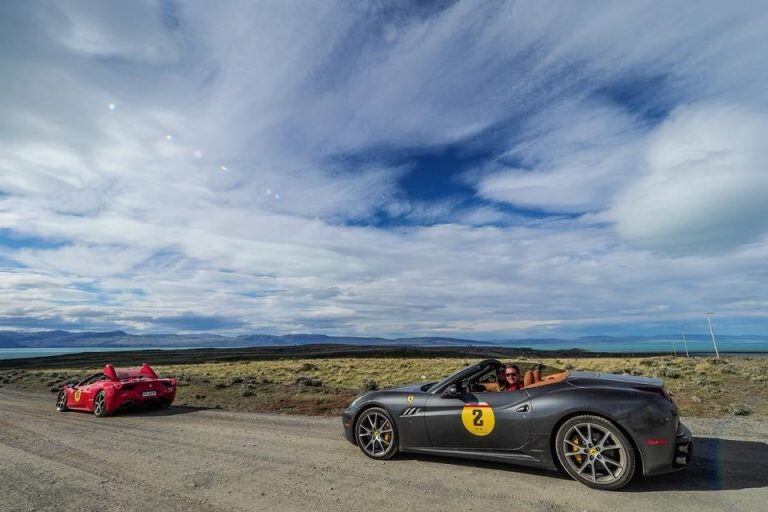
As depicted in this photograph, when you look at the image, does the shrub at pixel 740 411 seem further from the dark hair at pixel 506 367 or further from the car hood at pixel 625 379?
the dark hair at pixel 506 367

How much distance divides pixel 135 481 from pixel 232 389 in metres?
12.3

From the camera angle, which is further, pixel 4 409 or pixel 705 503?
pixel 4 409

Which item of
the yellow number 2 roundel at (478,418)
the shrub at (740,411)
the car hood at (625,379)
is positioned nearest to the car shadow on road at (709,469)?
the yellow number 2 roundel at (478,418)

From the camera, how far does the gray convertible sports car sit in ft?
15.5

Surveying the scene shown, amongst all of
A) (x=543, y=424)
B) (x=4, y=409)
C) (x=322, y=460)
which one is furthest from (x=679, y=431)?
(x=4, y=409)

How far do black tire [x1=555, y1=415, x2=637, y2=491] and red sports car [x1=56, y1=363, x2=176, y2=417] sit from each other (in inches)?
454

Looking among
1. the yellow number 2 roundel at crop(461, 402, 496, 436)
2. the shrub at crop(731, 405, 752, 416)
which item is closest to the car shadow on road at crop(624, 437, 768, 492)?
the yellow number 2 roundel at crop(461, 402, 496, 436)

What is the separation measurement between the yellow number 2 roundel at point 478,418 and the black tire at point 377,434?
1178mm

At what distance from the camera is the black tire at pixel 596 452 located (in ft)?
15.5

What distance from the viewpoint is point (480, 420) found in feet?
18.5

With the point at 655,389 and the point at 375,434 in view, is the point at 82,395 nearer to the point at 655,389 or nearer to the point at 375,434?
the point at 375,434

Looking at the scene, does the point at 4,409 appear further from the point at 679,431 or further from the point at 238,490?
the point at 679,431

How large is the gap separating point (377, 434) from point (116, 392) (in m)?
9.09

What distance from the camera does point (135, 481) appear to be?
563cm
